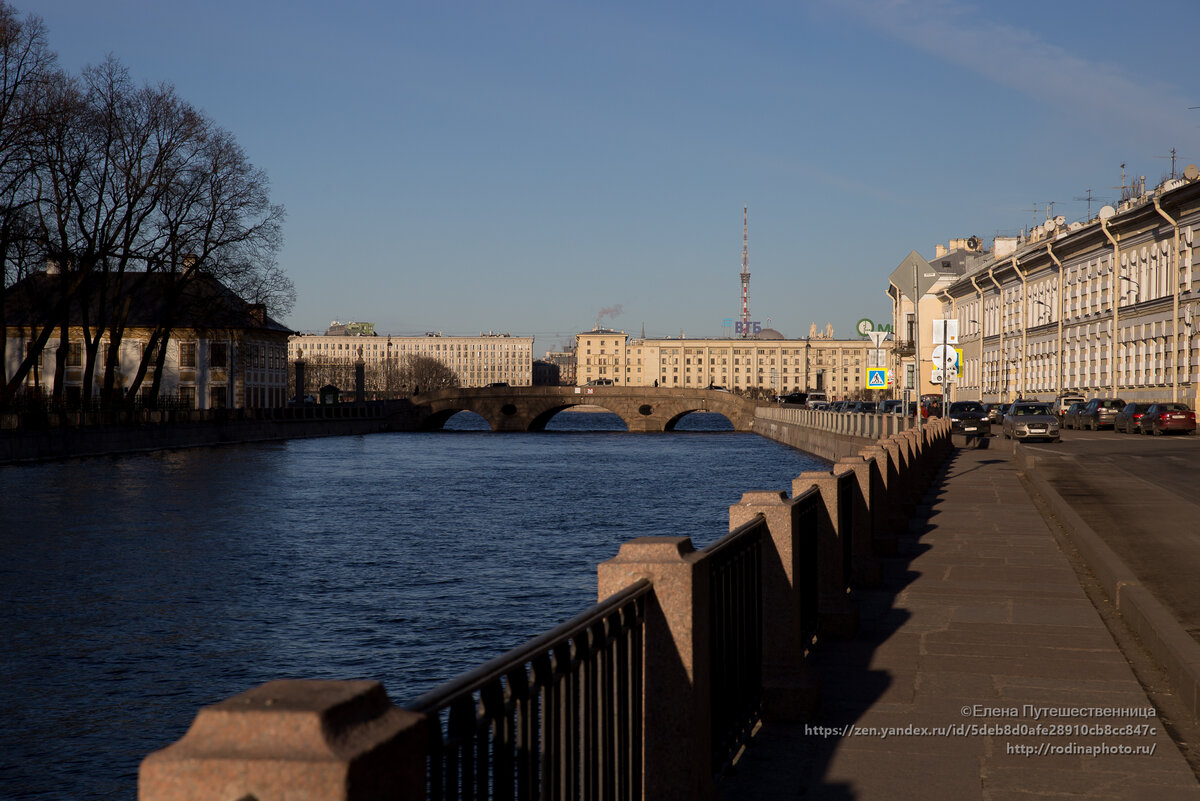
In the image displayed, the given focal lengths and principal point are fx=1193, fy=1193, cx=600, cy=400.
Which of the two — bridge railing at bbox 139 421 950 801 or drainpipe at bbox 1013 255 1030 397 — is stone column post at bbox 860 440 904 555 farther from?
drainpipe at bbox 1013 255 1030 397

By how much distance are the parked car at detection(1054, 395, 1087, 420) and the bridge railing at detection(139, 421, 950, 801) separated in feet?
179

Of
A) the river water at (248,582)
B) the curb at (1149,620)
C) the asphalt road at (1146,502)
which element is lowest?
the river water at (248,582)

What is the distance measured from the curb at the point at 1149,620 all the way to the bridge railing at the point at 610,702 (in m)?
2.10

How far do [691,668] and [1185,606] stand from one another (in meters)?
7.01

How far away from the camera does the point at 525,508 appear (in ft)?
105

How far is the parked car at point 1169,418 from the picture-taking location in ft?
150

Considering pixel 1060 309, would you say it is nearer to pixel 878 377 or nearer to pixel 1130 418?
pixel 1130 418

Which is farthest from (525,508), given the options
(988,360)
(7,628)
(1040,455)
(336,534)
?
(988,360)

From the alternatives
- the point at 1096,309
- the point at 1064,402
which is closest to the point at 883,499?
the point at 1064,402

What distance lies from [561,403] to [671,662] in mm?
107725

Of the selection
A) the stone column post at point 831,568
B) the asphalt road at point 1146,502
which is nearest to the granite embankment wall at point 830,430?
Answer: the asphalt road at point 1146,502

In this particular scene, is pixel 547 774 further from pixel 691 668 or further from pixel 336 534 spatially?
pixel 336 534

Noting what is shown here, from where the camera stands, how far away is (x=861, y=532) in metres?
11.2

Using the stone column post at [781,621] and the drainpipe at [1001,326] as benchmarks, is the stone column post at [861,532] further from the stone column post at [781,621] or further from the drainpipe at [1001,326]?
the drainpipe at [1001,326]
